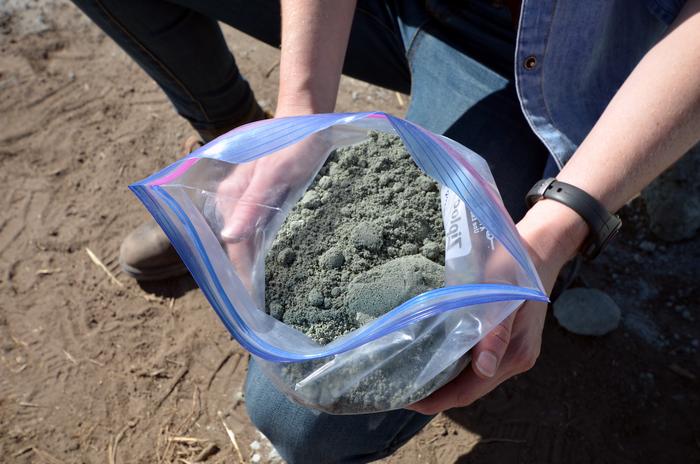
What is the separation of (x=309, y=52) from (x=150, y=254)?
2.79 feet

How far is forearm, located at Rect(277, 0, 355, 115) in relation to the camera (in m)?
1.11

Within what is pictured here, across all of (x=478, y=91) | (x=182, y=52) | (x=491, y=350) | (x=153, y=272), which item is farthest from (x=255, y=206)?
(x=153, y=272)

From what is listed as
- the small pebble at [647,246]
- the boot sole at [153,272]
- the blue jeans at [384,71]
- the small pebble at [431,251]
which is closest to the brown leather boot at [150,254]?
the boot sole at [153,272]

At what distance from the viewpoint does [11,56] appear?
89.4 inches

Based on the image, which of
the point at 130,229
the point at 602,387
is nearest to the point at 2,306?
the point at 130,229

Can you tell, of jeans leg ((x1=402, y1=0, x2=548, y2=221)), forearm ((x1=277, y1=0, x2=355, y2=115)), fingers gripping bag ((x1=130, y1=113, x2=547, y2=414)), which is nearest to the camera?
fingers gripping bag ((x1=130, y1=113, x2=547, y2=414))

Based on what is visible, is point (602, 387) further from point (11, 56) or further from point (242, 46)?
point (11, 56)

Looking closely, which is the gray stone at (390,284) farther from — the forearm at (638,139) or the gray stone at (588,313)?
the gray stone at (588,313)

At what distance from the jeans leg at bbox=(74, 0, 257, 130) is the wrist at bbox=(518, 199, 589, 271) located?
101cm

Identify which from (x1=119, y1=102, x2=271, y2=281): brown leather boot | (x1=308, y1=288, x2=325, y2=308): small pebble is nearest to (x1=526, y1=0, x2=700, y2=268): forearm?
(x1=308, y1=288, x2=325, y2=308): small pebble

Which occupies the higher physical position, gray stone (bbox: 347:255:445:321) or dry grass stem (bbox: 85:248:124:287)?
gray stone (bbox: 347:255:445:321)

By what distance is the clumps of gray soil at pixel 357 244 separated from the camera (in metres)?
0.83

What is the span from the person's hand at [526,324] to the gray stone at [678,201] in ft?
3.18

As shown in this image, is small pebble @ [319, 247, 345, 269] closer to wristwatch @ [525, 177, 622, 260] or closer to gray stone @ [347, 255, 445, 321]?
gray stone @ [347, 255, 445, 321]
